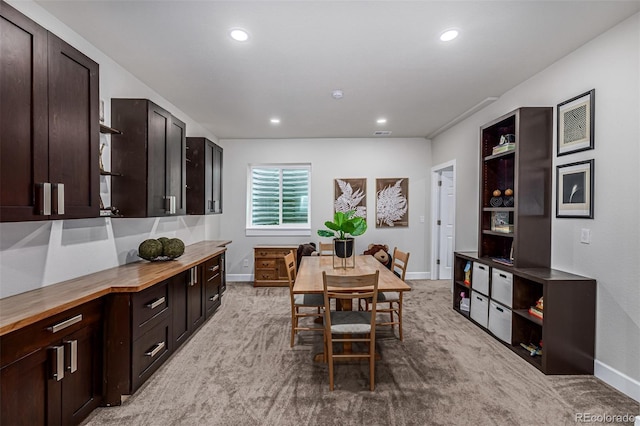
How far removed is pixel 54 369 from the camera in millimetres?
1604

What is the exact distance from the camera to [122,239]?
286 centimetres

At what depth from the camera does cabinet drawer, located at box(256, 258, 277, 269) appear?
5.25 metres

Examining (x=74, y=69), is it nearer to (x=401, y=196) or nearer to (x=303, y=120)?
(x=303, y=120)

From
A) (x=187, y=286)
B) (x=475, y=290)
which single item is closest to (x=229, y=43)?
(x=187, y=286)

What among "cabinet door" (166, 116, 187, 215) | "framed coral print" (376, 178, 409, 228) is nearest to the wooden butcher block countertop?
"cabinet door" (166, 116, 187, 215)

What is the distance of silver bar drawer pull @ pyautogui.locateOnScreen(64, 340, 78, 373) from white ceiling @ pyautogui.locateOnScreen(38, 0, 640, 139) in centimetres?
219

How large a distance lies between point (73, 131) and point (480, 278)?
12.9ft

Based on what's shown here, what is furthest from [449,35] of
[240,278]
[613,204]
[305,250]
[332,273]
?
[240,278]

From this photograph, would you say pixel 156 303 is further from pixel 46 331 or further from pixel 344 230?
pixel 344 230

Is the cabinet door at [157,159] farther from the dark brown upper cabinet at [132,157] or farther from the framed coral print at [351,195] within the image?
the framed coral print at [351,195]

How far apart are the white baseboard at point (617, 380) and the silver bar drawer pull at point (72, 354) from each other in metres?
3.75

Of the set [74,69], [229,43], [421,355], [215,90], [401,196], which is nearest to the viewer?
[74,69]

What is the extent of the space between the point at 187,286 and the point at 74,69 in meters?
2.04

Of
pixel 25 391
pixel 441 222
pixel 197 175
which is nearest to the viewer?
pixel 25 391
